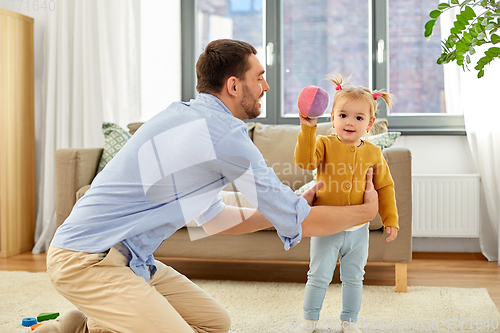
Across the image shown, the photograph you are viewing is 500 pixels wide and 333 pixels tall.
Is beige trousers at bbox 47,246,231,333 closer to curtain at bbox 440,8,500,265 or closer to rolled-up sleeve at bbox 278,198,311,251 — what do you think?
rolled-up sleeve at bbox 278,198,311,251

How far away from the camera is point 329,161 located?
A: 154 cm

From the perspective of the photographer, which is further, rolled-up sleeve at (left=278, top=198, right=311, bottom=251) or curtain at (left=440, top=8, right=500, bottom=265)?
curtain at (left=440, top=8, right=500, bottom=265)

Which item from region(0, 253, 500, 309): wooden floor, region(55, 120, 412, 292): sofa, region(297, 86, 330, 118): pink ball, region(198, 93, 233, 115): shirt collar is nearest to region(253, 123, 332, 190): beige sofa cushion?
region(55, 120, 412, 292): sofa

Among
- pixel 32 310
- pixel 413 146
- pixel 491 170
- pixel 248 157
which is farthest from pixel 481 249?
pixel 32 310

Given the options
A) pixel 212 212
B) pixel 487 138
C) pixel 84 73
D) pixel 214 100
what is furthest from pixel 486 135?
pixel 84 73

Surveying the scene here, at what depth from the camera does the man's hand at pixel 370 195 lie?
4.30 feet

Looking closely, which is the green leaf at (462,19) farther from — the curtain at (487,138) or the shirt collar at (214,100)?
the curtain at (487,138)

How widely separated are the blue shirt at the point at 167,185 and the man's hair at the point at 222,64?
9 centimetres

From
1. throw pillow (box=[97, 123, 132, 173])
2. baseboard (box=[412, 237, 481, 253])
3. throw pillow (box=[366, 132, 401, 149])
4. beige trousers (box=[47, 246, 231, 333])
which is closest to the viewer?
beige trousers (box=[47, 246, 231, 333])

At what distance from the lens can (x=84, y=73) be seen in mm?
3137

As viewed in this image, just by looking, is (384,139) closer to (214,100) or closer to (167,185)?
(214,100)

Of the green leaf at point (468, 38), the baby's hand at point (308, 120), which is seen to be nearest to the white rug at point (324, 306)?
the baby's hand at point (308, 120)

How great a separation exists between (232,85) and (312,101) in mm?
221

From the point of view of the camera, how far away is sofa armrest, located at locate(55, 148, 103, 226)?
234 centimetres
